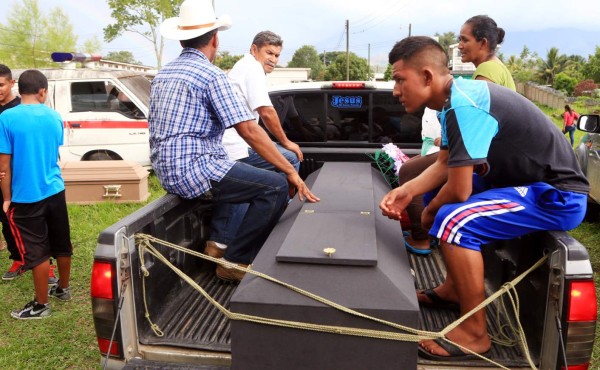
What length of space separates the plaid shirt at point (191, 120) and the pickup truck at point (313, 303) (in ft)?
0.56

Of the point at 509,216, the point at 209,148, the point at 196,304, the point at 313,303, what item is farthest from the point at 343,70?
the point at 313,303

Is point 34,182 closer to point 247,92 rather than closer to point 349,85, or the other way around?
point 247,92

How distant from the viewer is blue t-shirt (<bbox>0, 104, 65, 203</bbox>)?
416 cm

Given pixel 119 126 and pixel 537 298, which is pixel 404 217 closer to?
pixel 537 298

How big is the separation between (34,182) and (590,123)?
4.82m

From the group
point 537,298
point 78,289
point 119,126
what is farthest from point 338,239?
point 119,126

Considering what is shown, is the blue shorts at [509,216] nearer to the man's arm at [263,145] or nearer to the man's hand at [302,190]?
the man's hand at [302,190]

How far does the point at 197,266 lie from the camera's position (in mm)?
3545

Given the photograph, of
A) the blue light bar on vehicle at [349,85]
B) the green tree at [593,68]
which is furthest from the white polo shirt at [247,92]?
the green tree at [593,68]

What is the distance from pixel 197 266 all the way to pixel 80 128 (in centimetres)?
677

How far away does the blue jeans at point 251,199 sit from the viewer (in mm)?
3262

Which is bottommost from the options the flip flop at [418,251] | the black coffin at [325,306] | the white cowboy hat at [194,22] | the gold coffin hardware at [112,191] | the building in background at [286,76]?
the gold coffin hardware at [112,191]

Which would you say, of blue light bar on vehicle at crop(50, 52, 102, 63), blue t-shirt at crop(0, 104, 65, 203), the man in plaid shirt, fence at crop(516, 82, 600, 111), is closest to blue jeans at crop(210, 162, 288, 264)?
the man in plaid shirt

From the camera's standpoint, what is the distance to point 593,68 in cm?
4800
